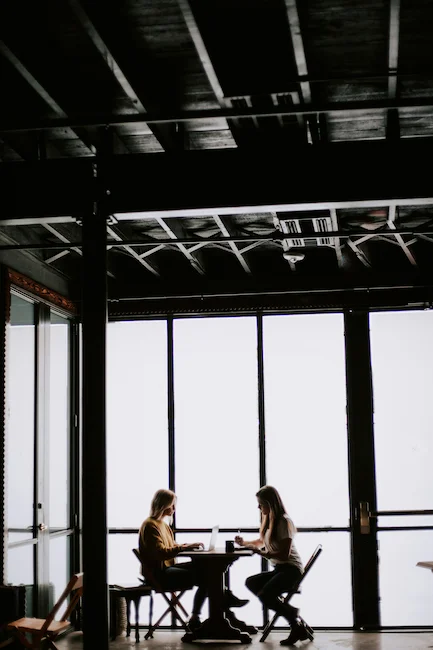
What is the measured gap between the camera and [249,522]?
9562 millimetres

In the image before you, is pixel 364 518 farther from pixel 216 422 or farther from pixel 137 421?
pixel 137 421

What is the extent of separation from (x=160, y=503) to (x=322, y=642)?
2128 mm

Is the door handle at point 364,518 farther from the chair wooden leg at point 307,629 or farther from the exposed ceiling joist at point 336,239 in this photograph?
the exposed ceiling joist at point 336,239

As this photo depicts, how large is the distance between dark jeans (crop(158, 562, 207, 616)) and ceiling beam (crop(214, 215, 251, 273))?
324 cm

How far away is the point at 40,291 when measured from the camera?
8.88m

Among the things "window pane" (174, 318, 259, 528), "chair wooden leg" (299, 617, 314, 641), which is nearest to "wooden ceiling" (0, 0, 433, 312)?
"window pane" (174, 318, 259, 528)

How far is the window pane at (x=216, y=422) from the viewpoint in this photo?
9.62 metres

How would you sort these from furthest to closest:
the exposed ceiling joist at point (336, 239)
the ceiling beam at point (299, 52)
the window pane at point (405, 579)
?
1. the window pane at point (405, 579)
2. the exposed ceiling joist at point (336, 239)
3. the ceiling beam at point (299, 52)

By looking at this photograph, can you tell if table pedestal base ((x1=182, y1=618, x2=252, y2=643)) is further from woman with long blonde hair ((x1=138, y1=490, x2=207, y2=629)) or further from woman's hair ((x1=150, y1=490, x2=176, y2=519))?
woman's hair ((x1=150, y1=490, x2=176, y2=519))

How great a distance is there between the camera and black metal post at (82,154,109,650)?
552 cm

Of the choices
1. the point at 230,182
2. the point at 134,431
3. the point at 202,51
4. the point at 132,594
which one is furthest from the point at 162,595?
the point at 202,51

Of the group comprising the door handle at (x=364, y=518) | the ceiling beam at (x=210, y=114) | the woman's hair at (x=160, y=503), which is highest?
the ceiling beam at (x=210, y=114)

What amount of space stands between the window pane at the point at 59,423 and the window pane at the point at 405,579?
11.7 feet

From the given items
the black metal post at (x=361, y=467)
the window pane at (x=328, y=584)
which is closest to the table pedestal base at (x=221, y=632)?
the window pane at (x=328, y=584)
